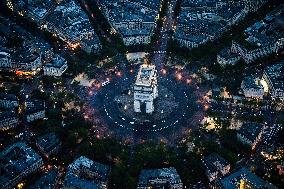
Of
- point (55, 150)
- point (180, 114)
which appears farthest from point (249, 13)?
point (55, 150)

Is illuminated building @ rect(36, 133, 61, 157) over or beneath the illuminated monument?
beneath

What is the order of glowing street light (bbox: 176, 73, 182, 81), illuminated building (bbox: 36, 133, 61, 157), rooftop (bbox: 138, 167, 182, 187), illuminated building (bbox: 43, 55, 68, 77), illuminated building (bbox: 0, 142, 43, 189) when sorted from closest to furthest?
rooftop (bbox: 138, 167, 182, 187)
illuminated building (bbox: 0, 142, 43, 189)
illuminated building (bbox: 36, 133, 61, 157)
illuminated building (bbox: 43, 55, 68, 77)
glowing street light (bbox: 176, 73, 182, 81)

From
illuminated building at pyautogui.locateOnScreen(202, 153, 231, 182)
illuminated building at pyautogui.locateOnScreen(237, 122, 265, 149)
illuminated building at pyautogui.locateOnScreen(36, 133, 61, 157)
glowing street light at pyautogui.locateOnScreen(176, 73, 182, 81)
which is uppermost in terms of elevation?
glowing street light at pyautogui.locateOnScreen(176, 73, 182, 81)

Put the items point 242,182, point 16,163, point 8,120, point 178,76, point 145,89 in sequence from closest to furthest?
point 242,182
point 16,163
point 8,120
point 145,89
point 178,76

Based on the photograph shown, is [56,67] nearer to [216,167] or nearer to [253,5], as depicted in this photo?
[216,167]

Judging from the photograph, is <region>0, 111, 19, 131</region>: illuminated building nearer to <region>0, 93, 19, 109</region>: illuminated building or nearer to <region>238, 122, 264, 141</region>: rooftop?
<region>0, 93, 19, 109</region>: illuminated building

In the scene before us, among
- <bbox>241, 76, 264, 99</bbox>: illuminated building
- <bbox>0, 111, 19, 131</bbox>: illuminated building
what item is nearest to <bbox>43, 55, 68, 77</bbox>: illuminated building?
<bbox>0, 111, 19, 131</bbox>: illuminated building

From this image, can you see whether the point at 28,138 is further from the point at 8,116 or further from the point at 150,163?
the point at 150,163

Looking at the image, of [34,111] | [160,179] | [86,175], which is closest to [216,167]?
[160,179]
